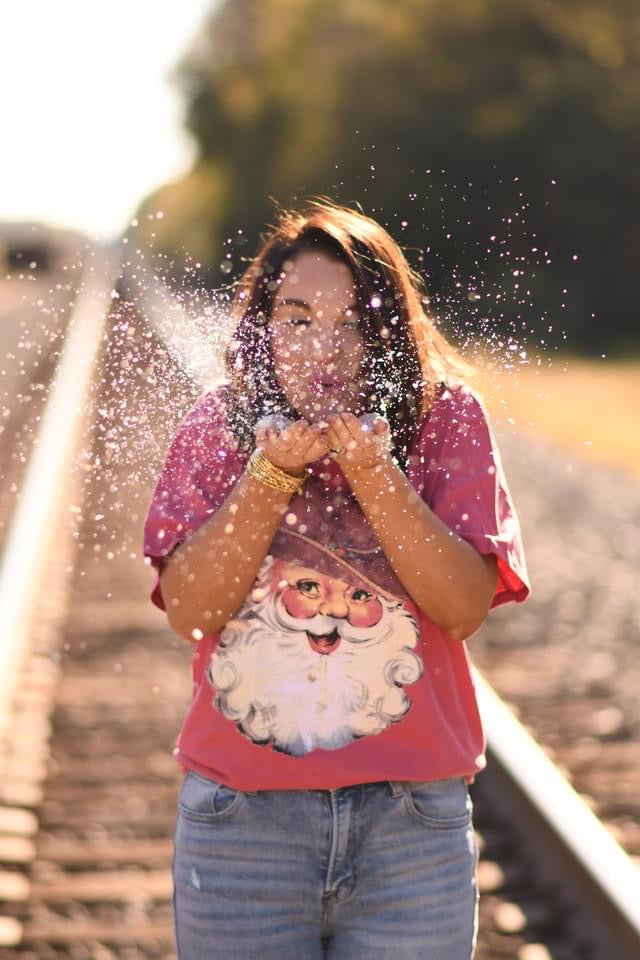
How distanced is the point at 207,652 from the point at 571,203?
24022 millimetres

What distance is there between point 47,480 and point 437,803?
842cm

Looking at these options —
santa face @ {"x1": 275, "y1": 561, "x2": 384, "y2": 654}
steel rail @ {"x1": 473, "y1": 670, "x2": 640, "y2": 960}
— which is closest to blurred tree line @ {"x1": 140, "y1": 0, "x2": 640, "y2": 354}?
santa face @ {"x1": 275, "y1": 561, "x2": 384, "y2": 654}

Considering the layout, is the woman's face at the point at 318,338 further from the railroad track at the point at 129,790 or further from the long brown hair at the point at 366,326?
the railroad track at the point at 129,790

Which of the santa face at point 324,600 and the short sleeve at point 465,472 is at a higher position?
the short sleeve at point 465,472

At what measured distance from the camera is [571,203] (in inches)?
977

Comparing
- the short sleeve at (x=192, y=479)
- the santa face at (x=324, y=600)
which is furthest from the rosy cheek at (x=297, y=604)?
the short sleeve at (x=192, y=479)

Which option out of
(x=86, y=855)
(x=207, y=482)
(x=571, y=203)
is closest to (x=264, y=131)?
(x=571, y=203)

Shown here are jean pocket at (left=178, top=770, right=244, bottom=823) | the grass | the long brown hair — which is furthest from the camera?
the grass

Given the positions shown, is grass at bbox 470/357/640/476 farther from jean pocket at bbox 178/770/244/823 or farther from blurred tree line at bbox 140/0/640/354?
jean pocket at bbox 178/770/244/823

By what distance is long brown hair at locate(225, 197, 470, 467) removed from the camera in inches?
65.1

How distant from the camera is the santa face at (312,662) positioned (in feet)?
5.72

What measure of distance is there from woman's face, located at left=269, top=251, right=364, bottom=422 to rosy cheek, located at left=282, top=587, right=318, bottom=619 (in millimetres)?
276

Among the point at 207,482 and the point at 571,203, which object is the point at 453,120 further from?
the point at 207,482

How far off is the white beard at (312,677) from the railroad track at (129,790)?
0.21m
